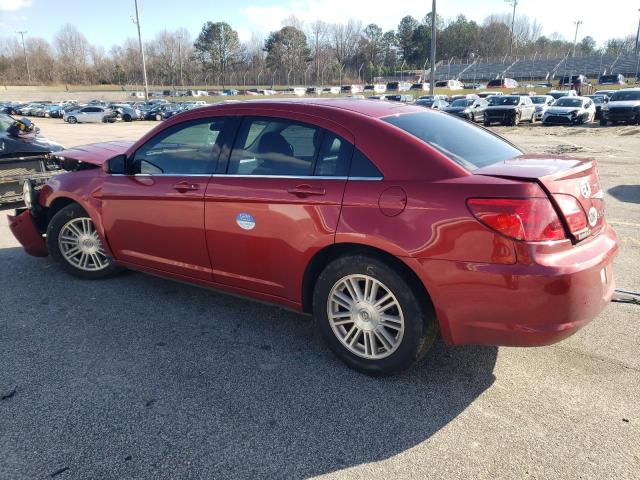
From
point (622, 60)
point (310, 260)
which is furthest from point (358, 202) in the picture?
point (622, 60)

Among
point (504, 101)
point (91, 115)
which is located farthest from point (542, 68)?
point (91, 115)

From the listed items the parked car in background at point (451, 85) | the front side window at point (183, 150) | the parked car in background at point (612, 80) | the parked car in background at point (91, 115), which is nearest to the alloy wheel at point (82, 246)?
the front side window at point (183, 150)

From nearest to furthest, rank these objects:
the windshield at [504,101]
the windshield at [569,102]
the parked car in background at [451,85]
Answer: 1. the windshield at [569,102]
2. the windshield at [504,101]
3. the parked car in background at [451,85]

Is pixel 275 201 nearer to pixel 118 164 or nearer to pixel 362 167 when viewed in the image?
pixel 362 167

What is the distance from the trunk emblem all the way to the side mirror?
3488mm

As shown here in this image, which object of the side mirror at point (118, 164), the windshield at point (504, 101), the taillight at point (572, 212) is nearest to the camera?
the taillight at point (572, 212)

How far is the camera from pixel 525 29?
134 metres

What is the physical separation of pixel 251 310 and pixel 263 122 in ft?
5.19

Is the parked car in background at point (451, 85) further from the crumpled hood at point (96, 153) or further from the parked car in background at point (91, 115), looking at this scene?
the crumpled hood at point (96, 153)

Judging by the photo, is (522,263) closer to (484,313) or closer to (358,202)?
(484,313)

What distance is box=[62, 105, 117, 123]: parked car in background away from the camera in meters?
42.7

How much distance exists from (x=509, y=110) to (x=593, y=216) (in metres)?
26.5

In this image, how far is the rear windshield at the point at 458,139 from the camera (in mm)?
3189

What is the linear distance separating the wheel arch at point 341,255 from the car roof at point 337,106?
0.88m
